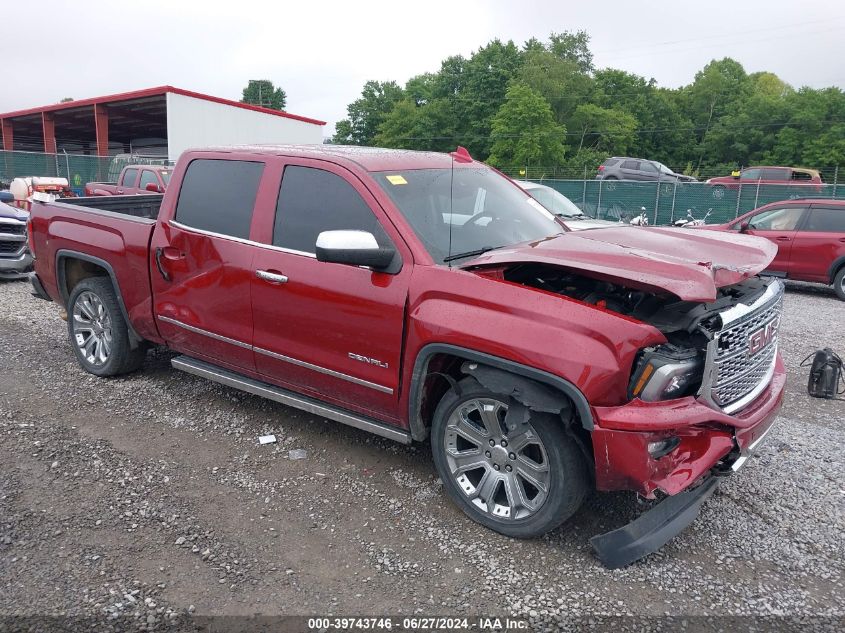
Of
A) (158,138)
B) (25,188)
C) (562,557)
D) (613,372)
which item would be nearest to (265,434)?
(562,557)

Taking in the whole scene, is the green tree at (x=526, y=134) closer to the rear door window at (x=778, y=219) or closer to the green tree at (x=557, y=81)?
the green tree at (x=557, y=81)

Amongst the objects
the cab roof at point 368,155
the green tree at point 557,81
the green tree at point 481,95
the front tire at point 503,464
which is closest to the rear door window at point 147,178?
the cab roof at point 368,155

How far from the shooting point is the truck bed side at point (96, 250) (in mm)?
4988

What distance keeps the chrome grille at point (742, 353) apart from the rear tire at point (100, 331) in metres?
4.36

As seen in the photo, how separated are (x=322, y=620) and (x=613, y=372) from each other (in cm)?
165

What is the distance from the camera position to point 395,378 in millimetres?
3666

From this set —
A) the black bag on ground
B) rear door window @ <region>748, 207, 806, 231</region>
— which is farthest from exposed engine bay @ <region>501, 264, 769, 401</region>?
rear door window @ <region>748, 207, 806, 231</region>

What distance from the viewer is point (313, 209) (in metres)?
4.09

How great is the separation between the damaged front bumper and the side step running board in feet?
3.89

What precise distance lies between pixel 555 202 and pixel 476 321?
7.77 metres

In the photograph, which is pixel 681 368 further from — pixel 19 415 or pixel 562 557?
pixel 19 415

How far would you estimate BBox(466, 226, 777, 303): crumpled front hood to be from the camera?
10.1ft

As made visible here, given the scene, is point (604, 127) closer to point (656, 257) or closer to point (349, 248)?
point (656, 257)

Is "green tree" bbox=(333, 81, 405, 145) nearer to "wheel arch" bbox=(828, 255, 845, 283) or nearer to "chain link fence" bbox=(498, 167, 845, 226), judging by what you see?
"chain link fence" bbox=(498, 167, 845, 226)
